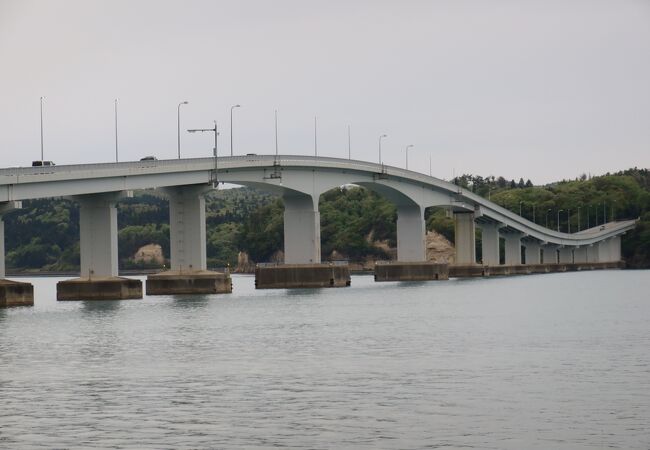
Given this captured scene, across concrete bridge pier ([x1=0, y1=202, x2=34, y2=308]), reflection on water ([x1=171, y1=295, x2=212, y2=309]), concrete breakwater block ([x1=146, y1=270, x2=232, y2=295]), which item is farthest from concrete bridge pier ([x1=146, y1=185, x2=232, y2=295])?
concrete bridge pier ([x1=0, y1=202, x2=34, y2=308])

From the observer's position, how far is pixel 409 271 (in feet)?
495

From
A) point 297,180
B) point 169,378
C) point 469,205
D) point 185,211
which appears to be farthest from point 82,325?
point 469,205

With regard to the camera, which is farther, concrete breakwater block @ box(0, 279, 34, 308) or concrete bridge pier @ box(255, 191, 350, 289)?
concrete bridge pier @ box(255, 191, 350, 289)

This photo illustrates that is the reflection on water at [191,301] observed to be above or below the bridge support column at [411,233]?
below

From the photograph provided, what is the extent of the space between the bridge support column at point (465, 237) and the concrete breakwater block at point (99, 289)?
79100 millimetres

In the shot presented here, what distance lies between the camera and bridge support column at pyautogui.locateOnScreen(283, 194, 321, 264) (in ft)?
399

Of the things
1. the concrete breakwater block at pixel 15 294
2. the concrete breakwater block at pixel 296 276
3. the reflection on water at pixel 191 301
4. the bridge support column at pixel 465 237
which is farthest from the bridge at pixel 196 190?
the bridge support column at pixel 465 237

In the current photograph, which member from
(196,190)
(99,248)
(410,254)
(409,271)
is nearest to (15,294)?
(99,248)

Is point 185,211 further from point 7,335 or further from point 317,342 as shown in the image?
point 317,342

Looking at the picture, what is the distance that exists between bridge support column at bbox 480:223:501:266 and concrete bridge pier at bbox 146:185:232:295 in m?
91.3

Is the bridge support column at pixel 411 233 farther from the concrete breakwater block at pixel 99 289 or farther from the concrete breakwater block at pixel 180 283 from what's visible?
the concrete breakwater block at pixel 99 289

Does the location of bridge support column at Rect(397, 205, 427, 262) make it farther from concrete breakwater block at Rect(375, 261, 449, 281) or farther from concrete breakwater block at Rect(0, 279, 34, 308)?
concrete breakwater block at Rect(0, 279, 34, 308)

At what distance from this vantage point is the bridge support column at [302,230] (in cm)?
12175

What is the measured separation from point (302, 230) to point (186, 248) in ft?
62.3
